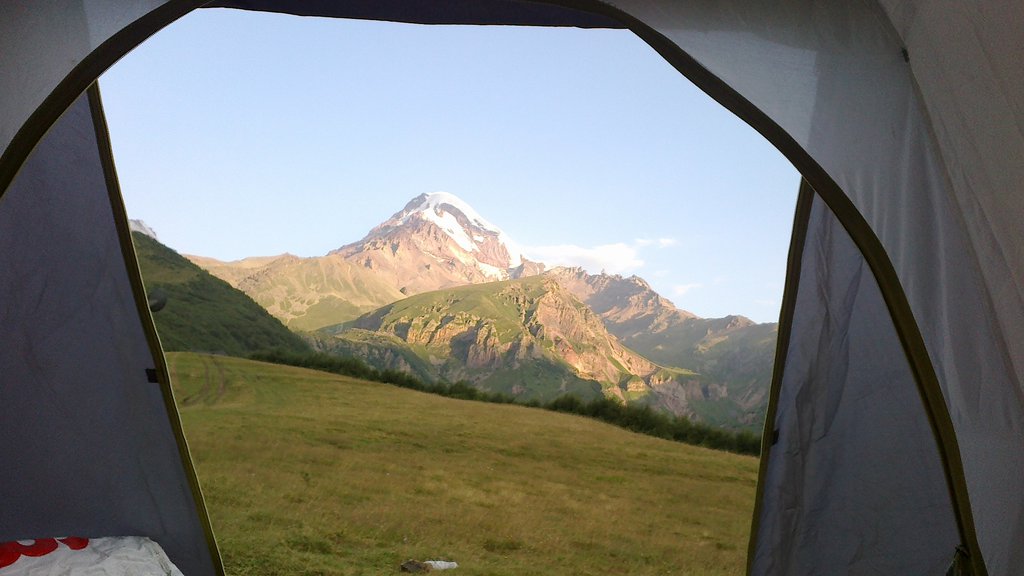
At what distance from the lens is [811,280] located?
1795mm

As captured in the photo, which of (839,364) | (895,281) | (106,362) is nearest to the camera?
(895,281)

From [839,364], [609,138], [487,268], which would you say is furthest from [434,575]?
[609,138]

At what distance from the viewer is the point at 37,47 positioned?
1233mm

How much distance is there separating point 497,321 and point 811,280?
6971mm

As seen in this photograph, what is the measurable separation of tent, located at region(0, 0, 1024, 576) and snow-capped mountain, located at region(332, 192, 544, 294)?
280 inches

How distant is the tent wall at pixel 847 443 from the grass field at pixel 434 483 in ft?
9.87

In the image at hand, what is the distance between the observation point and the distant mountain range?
7809 mm

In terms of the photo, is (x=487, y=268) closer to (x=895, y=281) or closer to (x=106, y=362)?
(x=106, y=362)

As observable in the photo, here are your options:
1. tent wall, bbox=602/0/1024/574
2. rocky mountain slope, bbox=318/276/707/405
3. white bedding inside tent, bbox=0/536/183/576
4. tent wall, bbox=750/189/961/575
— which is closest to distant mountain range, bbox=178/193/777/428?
rocky mountain slope, bbox=318/276/707/405

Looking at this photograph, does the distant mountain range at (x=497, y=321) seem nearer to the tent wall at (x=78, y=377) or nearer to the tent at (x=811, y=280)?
the tent at (x=811, y=280)

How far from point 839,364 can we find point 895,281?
2.45 ft

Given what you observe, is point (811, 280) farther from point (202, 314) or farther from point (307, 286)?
point (307, 286)


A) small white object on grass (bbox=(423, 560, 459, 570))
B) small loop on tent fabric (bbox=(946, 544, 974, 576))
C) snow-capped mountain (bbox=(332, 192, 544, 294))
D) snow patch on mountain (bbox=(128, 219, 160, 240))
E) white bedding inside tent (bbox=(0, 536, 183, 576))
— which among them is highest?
snow-capped mountain (bbox=(332, 192, 544, 294))

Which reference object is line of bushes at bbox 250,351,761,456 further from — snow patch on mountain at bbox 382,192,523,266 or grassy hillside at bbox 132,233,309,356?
snow patch on mountain at bbox 382,192,523,266
